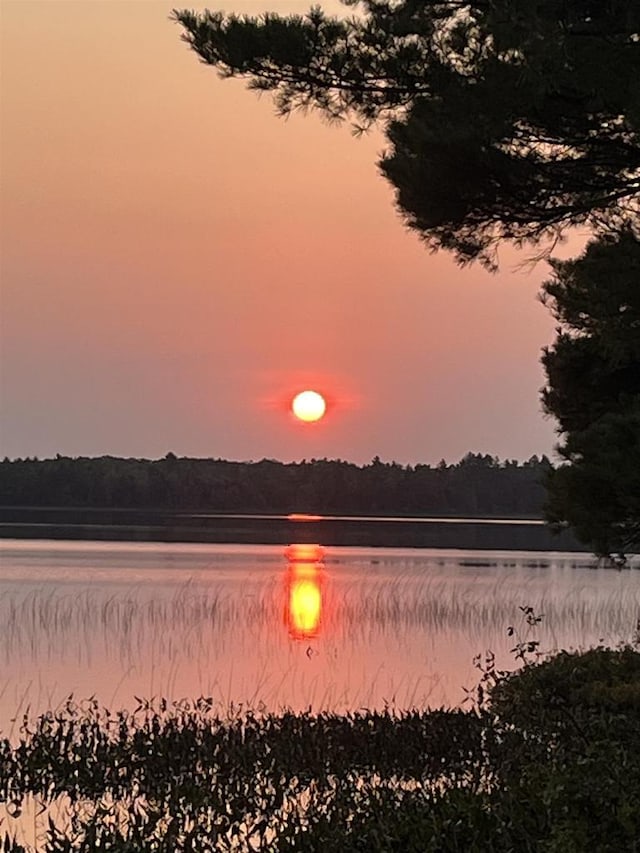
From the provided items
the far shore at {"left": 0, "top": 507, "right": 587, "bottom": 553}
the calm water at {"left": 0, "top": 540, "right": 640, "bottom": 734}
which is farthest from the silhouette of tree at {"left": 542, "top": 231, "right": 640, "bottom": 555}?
the far shore at {"left": 0, "top": 507, "right": 587, "bottom": 553}

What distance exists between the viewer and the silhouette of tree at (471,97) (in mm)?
11117

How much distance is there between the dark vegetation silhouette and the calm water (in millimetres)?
5484

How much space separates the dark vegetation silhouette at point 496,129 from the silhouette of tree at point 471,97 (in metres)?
0.01

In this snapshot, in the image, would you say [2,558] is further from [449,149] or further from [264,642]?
[449,149]

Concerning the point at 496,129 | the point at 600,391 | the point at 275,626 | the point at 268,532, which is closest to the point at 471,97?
the point at 496,129

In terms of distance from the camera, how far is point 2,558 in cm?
4731

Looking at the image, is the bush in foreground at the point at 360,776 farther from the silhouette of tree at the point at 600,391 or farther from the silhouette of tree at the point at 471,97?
the silhouette of tree at the point at 471,97

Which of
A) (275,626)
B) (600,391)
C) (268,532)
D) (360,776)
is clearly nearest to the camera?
(360,776)

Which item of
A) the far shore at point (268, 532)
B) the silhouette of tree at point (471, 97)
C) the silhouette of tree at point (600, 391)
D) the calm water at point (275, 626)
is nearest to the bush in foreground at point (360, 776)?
the silhouette of tree at point (600, 391)

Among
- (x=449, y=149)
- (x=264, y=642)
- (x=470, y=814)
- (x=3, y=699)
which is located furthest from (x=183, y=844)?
(x=264, y=642)

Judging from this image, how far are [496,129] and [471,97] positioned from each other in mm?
375

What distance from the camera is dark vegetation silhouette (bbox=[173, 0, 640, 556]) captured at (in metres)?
11.6

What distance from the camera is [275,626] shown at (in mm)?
26266

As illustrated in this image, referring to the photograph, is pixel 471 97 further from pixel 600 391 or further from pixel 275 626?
pixel 275 626
